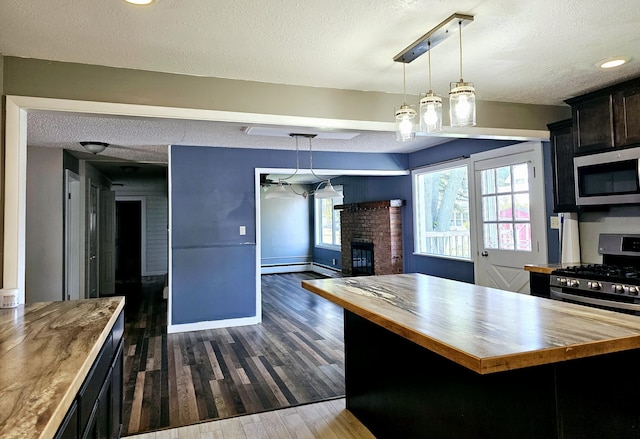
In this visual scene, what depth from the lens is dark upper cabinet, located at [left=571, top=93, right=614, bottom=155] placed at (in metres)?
3.12

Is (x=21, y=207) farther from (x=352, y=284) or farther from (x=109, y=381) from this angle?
(x=352, y=284)

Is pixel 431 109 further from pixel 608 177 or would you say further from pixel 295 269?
pixel 295 269

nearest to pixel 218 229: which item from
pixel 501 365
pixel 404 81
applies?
pixel 404 81

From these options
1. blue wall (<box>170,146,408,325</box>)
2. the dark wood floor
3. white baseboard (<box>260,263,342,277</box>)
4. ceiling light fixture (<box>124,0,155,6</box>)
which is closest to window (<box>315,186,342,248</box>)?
white baseboard (<box>260,263,342,277</box>)

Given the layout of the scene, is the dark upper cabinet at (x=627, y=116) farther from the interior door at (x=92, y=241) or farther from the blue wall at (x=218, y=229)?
the interior door at (x=92, y=241)

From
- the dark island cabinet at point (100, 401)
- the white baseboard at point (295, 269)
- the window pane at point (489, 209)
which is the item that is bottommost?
the white baseboard at point (295, 269)

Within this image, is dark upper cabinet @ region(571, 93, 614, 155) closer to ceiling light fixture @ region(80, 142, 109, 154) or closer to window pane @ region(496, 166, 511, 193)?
window pane @ region(496, 166, 511, 193)

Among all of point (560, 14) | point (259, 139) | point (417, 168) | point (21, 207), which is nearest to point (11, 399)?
point (21, 207)

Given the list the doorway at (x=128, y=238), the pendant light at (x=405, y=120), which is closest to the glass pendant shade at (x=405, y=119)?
the pendant light at (x=405, y=120)

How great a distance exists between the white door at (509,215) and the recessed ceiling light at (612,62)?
48.4 inches

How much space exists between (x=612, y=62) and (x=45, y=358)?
135 inches

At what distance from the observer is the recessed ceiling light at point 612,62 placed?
2607mm

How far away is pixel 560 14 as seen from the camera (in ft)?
6.57

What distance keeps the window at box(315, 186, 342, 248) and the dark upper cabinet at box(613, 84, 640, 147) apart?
6342 mm
